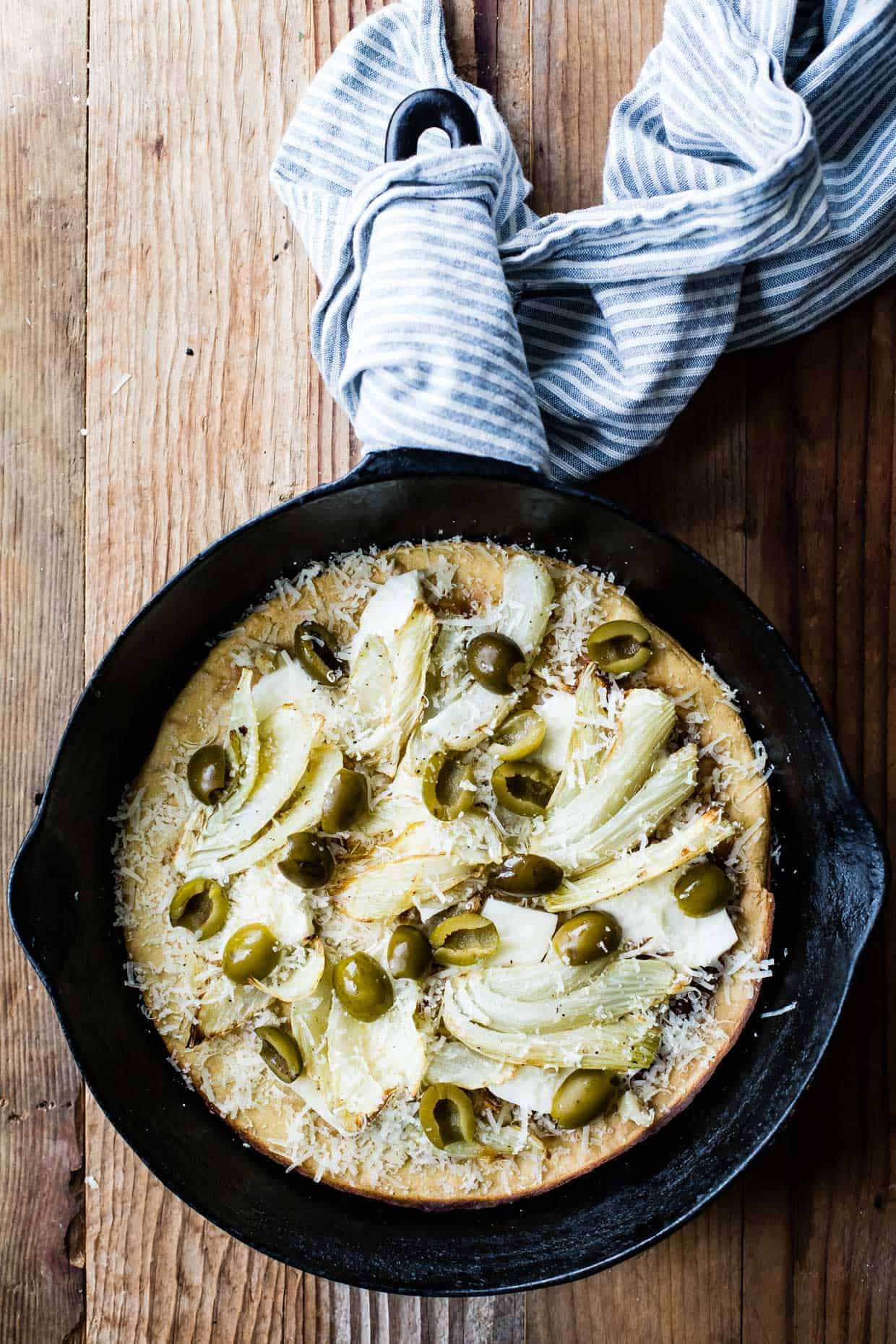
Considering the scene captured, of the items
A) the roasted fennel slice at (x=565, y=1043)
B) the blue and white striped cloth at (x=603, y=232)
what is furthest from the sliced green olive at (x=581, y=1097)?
the blue and white striped cloth at (x=603, y=232)

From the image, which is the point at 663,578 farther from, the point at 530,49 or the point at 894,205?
the point at 530,49

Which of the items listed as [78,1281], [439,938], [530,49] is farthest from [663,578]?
[78,1281]

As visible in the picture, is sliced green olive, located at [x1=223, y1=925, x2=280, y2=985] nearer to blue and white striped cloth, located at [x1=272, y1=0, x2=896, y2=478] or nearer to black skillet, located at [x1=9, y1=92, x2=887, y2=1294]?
black skillet, located at [x1=9, y1=92, x2=887, y2=1294]

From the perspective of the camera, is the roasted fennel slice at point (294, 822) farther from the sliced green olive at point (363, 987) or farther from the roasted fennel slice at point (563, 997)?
the roasted fennel slice at point (563, 997)

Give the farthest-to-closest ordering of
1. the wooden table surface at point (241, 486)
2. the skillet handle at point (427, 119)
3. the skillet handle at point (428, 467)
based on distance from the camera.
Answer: the wooden table surface at point (241, 486), the skillet handle at point (427, 119), the skillet handle at point (428, 467)

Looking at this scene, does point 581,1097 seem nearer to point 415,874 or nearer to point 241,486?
point 415,874
